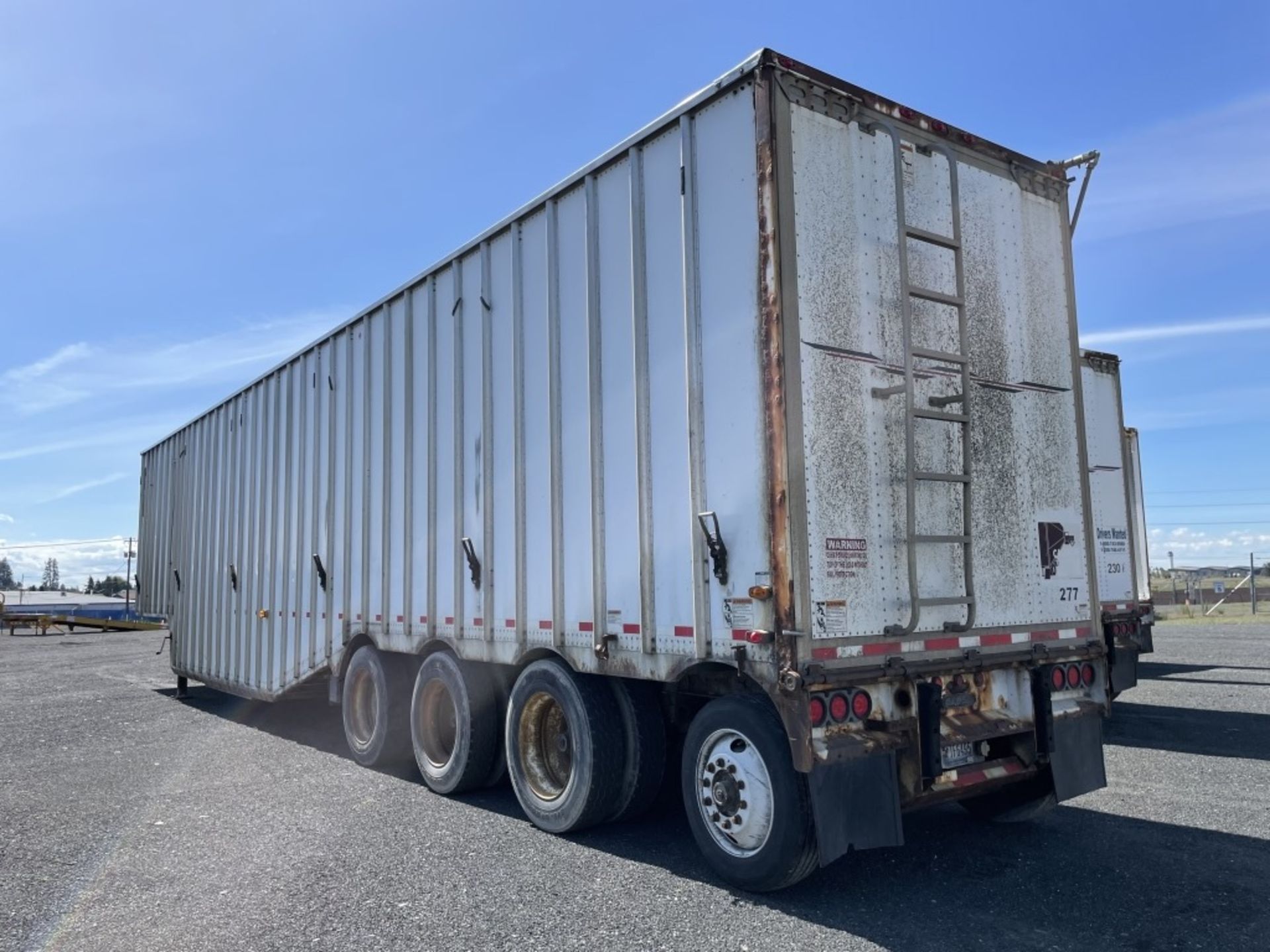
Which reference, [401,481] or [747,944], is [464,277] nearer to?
[401,481]

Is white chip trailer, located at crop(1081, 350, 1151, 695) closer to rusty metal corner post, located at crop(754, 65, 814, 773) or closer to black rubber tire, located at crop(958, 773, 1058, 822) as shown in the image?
black rubber tire, located at crop(958, 773, 1058, 822)

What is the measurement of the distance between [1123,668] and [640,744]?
6.72 m

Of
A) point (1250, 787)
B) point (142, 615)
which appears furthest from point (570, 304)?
point (142, 615)

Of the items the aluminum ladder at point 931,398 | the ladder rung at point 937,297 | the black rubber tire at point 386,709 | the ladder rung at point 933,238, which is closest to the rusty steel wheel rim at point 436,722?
the black rubber tire at point 386,709

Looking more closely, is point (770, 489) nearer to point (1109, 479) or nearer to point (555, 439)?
point (555, 439)

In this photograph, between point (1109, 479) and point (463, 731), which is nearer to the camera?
point (463, 731)

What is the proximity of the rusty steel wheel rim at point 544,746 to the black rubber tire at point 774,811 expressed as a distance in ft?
5.16

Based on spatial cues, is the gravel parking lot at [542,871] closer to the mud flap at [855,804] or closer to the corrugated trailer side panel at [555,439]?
the mud flap at [855,804]

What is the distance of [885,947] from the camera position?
4.20 meters

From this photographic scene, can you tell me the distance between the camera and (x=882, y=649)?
16.1ft

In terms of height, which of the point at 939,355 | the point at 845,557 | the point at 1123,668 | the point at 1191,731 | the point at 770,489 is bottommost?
the point at 1191,731

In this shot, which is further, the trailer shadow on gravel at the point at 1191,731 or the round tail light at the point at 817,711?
the trailer shadow on gravel at the point at 1191,731

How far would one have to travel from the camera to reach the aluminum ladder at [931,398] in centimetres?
506

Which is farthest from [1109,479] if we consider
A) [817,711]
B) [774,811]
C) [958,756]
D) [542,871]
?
[542,871]
